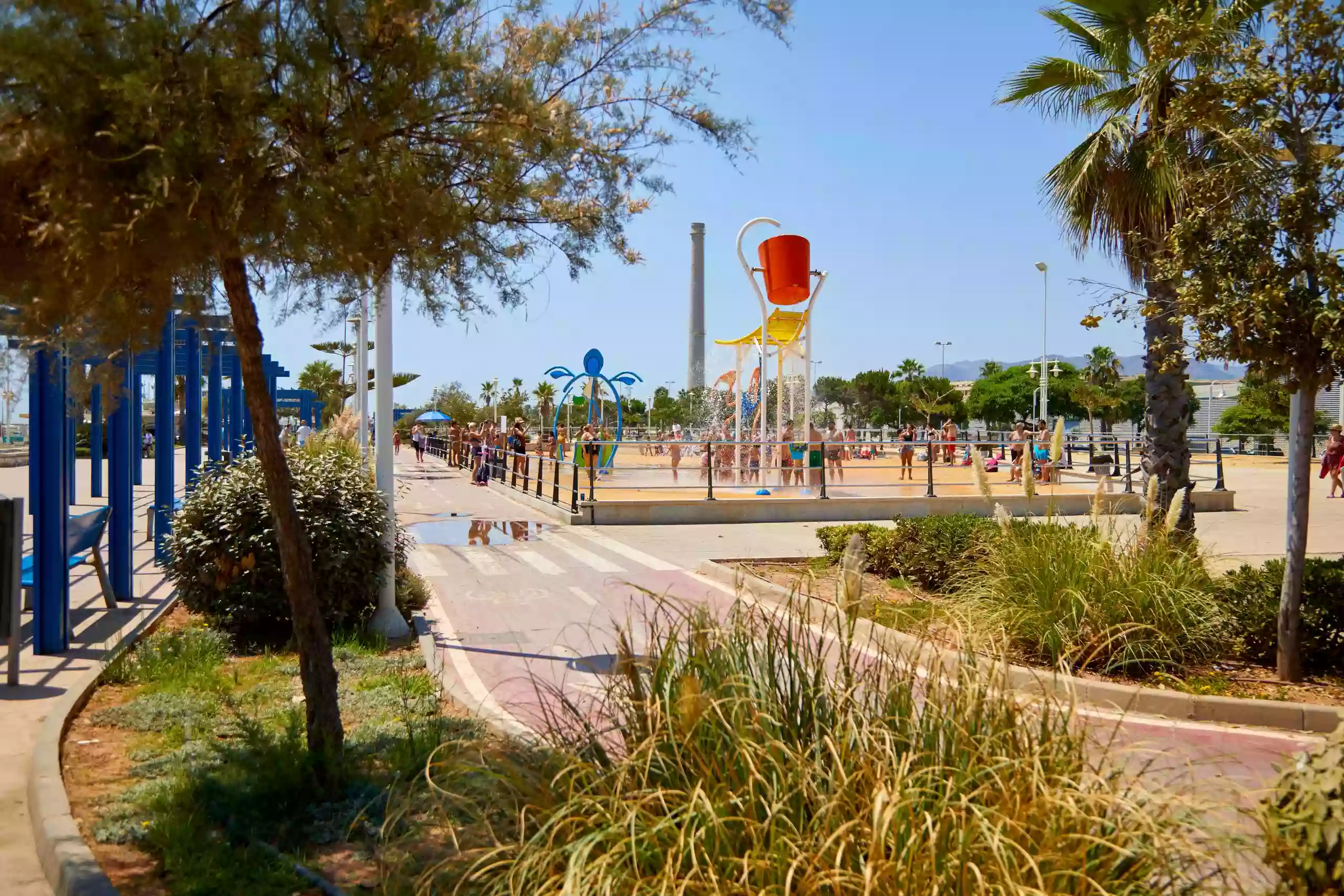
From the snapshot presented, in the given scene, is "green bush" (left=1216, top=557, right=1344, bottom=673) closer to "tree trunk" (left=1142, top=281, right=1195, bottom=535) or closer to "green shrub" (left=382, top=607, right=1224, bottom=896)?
"tree trunk" (left=1142, top=281, right=1195, bottom=535)

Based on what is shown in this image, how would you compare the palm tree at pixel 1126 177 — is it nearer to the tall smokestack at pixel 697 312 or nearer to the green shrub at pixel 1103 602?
the green shrub at pixel 1103 602

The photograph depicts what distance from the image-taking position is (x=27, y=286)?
4.25 metres

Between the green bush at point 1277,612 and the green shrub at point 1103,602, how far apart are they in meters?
0.17

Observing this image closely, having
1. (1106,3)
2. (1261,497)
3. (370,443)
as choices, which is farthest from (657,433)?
(1106,3)

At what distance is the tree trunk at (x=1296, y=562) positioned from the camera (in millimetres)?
6848

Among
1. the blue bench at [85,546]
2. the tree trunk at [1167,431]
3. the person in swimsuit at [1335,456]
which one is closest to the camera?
the blue bench at [85,546]

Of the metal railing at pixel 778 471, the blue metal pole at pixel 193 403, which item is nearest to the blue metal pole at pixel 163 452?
the blue metal pole at pixel 193 403

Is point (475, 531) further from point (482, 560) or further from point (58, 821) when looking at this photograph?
point (58, 821)

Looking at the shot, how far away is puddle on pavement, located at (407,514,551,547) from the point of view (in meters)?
16.1

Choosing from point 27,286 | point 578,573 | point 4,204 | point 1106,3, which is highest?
point 1106,3

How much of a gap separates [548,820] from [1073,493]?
2043 cm

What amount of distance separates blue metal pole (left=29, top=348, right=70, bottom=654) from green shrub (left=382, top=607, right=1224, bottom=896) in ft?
17.4

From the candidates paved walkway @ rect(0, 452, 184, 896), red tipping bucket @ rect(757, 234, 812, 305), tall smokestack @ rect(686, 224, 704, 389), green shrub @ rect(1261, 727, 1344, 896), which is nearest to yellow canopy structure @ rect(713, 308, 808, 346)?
red tipping bucket @ rect(757, 234, 812, 305)

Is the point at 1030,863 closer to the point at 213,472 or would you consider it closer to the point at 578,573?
the point at 213,472
